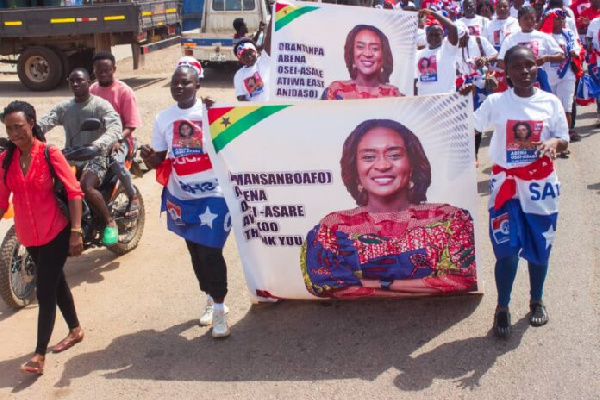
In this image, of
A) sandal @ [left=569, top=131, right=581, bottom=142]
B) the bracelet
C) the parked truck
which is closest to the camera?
the bracelet

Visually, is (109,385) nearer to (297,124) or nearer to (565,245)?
(297,124)

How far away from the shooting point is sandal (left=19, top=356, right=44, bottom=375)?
4680mm

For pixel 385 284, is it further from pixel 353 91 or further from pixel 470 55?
pixel 470 55

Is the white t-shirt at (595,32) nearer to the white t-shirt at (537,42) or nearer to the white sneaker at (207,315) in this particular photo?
the white t-shirt at (537,42)

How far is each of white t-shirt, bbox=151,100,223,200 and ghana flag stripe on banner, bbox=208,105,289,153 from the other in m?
0.15

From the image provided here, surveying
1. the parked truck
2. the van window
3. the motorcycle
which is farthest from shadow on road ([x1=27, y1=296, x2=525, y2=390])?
the van window

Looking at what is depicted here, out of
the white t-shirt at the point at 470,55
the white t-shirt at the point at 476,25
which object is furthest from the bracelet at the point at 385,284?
the white t-shirt at the point at 476,25

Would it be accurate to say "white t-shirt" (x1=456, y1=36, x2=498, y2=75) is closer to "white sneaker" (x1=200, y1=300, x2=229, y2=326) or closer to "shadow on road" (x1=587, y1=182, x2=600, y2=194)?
"shadow on road" (x1=587, y1=182, x2=600, y2=194)

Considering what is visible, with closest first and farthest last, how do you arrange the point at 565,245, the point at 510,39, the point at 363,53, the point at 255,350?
the point at 255,350 < the point at 565,245 < the point at 363,53 < the point at 510,39

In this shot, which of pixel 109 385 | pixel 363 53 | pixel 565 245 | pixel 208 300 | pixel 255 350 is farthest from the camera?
pixel 363 53

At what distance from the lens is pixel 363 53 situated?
7.98 meters

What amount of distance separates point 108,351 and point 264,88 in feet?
12.6

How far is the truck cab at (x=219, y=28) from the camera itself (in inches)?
691

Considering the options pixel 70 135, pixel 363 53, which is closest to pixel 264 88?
pixel 363 53
